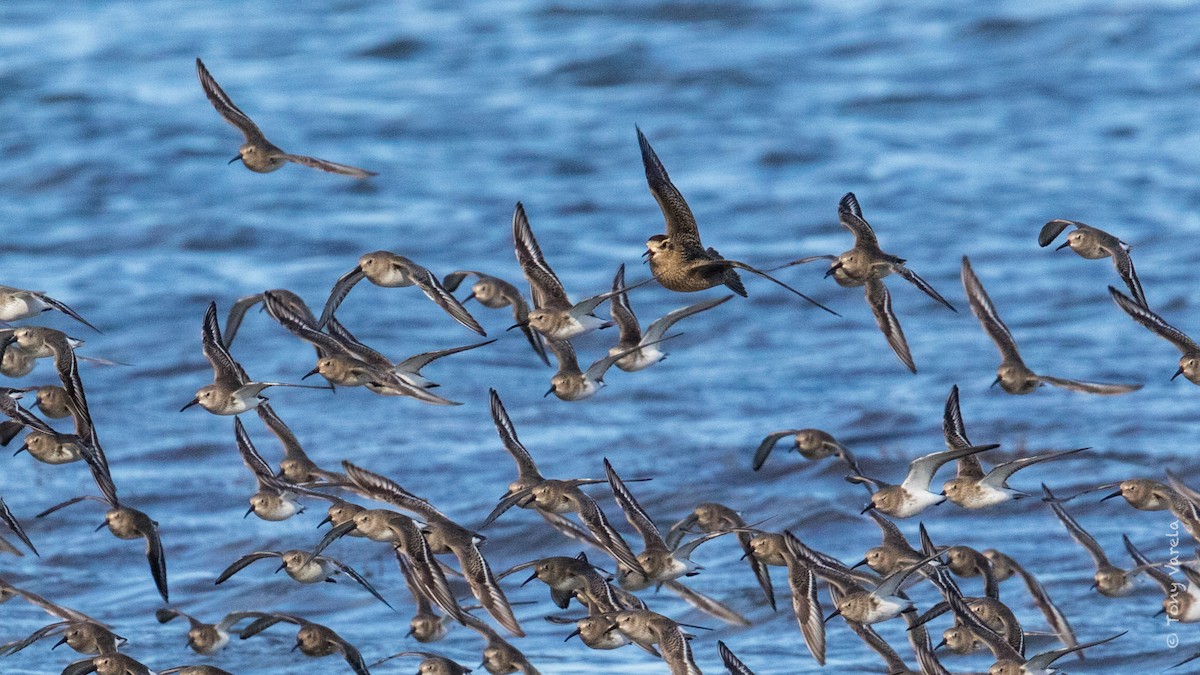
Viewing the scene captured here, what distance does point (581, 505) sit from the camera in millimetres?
8875

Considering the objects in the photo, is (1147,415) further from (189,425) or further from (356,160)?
(356,160)

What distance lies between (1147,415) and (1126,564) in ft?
11.2

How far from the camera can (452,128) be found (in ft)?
88.8

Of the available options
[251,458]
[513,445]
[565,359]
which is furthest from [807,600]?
[251,458]

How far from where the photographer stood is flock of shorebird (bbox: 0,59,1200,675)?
842 cm

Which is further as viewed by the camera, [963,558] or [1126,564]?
[1126,564]

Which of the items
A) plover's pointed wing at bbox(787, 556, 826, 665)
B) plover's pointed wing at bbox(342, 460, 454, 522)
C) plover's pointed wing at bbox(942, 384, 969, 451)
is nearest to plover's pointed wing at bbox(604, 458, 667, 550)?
plover's pointed wing at bbox(787, 556, 826, 665)

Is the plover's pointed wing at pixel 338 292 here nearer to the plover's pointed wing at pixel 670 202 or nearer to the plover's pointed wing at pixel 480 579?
the plover's pointed wing at pixel 480 579

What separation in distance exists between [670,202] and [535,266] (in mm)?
1037

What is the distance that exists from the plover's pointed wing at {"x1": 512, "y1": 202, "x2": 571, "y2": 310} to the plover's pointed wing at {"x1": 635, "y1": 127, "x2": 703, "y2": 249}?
749 millimetres

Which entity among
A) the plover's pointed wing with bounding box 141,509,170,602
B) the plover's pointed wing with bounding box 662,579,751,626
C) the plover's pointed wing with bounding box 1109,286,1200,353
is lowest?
the plover's pointed wing with bounding box 662,579,751,626

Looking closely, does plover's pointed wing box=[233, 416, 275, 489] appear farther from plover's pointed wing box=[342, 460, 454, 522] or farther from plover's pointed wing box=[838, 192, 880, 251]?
plover's pointed wing box=[838, 192, 880, 251]

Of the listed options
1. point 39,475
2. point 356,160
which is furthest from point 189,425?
point 356,160

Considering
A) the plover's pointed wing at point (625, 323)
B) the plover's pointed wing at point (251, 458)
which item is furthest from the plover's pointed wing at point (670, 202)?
the plover's pointed wing at point (251, 458)
